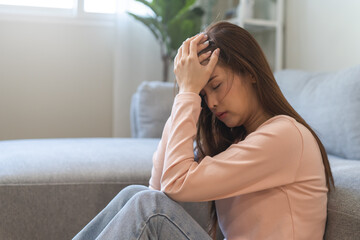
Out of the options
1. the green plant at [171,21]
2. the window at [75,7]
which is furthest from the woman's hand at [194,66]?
the window at [75,7]

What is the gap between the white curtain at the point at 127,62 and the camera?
291 cm

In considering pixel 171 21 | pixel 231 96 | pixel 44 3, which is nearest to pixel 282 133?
pixel 231 96

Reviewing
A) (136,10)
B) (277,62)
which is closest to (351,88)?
(277,62)

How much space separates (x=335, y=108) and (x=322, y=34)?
0.98 m

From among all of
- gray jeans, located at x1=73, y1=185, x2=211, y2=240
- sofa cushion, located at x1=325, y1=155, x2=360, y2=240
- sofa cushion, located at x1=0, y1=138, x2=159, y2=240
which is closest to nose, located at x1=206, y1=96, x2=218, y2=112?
gray jeans, located at x1=73, y1=185, x2=211, y2=240

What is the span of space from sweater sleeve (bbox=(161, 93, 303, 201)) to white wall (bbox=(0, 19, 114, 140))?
216 cm

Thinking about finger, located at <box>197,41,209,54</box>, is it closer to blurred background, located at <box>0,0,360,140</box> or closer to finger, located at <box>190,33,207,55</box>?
finger, located at <box>190,33,207,55</box>

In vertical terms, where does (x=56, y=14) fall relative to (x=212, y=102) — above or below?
above

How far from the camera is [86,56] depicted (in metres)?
3.01

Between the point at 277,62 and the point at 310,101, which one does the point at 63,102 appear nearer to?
the point at 277,62

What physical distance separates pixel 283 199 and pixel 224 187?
0.14m

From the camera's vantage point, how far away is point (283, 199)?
0.96m

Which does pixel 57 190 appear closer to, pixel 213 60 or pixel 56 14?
pixel 213 60

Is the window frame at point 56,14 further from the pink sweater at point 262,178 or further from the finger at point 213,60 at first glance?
the pink sweater at point 262,178
